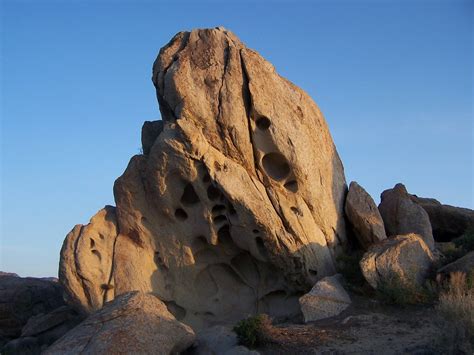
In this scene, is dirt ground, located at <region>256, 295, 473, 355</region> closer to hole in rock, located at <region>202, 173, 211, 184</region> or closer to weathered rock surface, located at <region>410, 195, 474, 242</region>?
hole in rock, located at <region>202, 173, 211, 184</region>

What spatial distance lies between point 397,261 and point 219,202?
615 centimetres

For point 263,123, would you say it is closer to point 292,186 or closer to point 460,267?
point 292,186

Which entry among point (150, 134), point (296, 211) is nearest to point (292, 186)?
point (296, 211)

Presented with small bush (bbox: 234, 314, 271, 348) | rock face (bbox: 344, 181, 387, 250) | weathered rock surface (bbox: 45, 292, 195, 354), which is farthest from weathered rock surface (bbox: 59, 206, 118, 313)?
rock face (bbox: 344, 181, 387, 250)

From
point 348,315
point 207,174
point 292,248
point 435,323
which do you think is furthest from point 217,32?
point 435,323

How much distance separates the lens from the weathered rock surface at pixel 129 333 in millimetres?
14625

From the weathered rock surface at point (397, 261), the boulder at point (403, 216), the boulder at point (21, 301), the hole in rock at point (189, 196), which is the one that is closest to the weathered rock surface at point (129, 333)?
the hole in rock at point (189, 196)

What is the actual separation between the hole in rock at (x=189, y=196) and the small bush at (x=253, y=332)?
6.66 m

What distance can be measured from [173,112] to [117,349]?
1028cm

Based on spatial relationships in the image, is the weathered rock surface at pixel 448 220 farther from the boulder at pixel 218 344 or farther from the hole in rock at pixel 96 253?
the hole in rock at pixel 96 253

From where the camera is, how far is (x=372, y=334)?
672 inches

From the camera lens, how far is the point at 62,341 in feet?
50.1

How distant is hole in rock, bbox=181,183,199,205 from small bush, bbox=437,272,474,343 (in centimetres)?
891

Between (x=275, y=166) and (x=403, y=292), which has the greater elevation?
(x=275, y=166)
